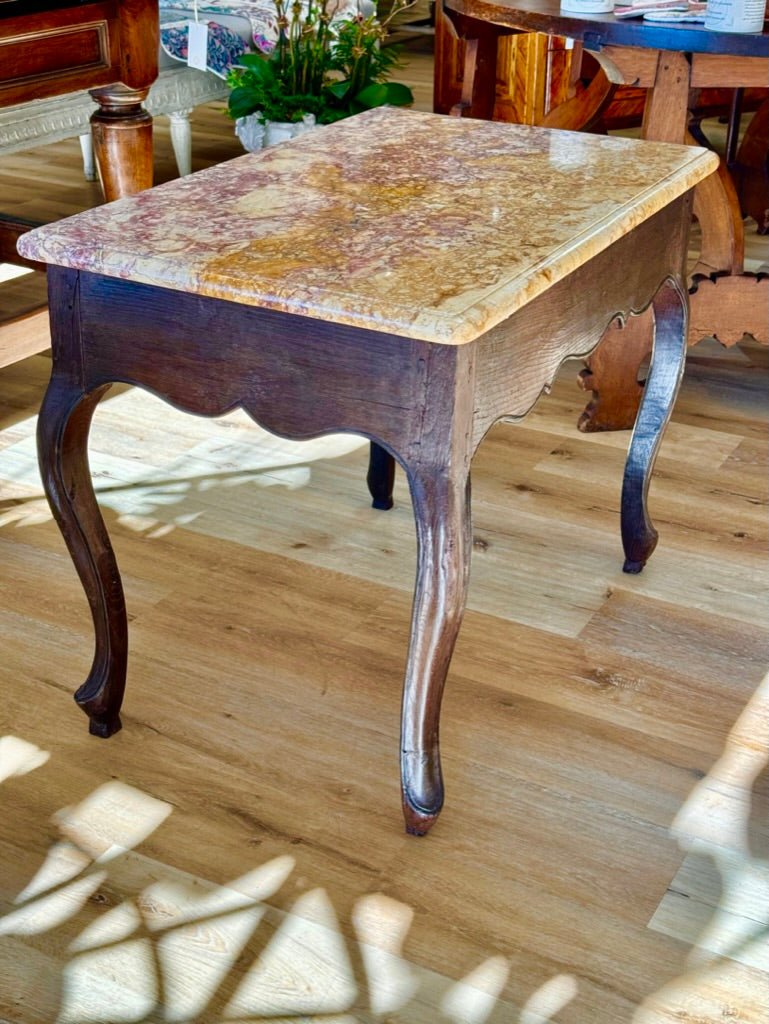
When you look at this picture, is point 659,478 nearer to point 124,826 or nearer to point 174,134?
point 124,826

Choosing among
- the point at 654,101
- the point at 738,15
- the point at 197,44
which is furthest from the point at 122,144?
the point at 197,44

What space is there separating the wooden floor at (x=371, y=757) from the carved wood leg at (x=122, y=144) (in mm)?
483

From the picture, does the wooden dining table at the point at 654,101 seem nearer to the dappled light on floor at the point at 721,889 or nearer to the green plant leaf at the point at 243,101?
the green plant leaf at the point at 243,101

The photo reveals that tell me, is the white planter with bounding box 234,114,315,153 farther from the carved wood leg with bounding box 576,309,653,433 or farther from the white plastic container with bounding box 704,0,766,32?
the white plastic container with bounding box 704,0,766,32

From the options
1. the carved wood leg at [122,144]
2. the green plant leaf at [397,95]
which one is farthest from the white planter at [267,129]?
the carved wood leg at [122,144]

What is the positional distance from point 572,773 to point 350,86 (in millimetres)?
2580

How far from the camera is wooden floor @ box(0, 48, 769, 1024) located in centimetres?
127

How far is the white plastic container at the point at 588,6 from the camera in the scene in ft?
7.04

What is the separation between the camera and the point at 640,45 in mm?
2031

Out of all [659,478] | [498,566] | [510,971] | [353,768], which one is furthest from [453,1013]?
[659,478]

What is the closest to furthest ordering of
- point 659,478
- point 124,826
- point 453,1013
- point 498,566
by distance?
point 453,1013 → point 124,826 → point 498,566 → point 659,478

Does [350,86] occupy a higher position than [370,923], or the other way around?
[350,86]

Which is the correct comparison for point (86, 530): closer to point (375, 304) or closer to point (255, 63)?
point (375, 304)

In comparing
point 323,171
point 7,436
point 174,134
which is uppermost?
point 323,171
